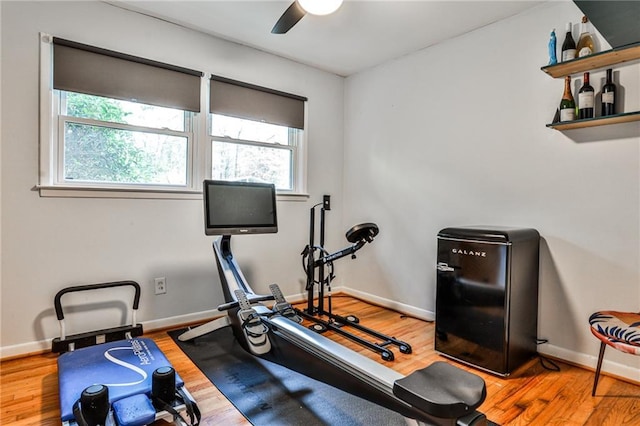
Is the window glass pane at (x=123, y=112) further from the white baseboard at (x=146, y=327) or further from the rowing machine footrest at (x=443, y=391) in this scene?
the rowing machine footrest at (x=443, y=391)

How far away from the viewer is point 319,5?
183 cm

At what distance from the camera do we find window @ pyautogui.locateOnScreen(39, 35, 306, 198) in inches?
96.0

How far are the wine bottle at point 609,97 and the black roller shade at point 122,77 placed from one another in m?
2.99

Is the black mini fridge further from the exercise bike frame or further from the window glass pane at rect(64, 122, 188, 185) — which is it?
the window glass pane at rect(64, 122, 188, 185)

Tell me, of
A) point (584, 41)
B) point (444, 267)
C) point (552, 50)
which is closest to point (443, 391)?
point (444, 267)

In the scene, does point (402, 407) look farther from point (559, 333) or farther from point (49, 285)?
point (49, 285)

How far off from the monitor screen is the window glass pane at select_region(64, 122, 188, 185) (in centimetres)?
75

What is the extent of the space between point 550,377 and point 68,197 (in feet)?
11.4

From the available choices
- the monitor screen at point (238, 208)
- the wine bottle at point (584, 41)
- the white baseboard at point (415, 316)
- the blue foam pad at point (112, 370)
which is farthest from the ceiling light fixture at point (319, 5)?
the white baseboard at point (415, 316)

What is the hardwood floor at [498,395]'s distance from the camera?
172 cm

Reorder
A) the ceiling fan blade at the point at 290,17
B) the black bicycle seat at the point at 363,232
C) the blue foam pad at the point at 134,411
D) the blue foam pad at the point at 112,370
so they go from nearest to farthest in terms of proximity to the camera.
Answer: the blue foam pad at the point at 134,411 < the blue foam pad at the point at 112,370 < the ceiling fan blade at the point at 290,17 < the black bicycle seat at the point at 363,232

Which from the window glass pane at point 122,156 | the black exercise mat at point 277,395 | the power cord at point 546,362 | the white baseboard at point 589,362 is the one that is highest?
the window glass pane at point 122,156

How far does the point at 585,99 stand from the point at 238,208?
7.97 ft

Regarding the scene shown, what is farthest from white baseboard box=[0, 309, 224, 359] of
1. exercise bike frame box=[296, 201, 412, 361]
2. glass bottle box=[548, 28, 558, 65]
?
glass bottle box=[548, 28, 558, 65]
